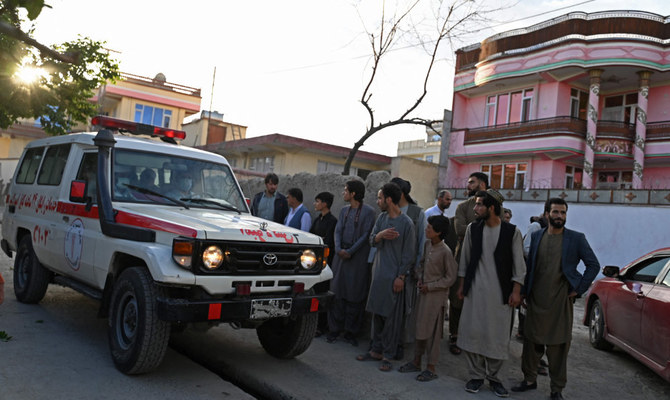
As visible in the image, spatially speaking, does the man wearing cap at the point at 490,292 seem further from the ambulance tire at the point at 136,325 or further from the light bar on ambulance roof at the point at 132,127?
the light bar on ambulance roof at the point at 132,127

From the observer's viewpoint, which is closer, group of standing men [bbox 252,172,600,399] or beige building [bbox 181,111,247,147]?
group of standing men [bbox 252,172,600,399]

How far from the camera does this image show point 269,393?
4.57 meters

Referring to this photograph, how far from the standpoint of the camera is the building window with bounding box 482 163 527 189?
22.9 meters

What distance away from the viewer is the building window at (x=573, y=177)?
22.3 metres

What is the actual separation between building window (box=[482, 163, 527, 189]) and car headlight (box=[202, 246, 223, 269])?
19.7 m

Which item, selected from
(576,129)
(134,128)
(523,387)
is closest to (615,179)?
(576,129)

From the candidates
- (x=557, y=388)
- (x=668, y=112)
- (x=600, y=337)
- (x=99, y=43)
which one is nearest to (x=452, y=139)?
(x=668, y=112)

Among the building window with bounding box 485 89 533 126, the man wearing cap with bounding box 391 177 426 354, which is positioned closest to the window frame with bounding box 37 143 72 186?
the man wearing cap with bounding box 391 177 426 354

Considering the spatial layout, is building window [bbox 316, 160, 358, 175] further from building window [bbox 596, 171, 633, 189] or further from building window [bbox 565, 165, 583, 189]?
building window [bbox 596, 171, 633, 189]

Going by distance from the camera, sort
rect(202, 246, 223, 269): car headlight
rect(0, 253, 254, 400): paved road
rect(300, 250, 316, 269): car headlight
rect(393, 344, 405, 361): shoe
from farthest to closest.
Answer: rect(393, 344, 405, 361): shoe < rect(300, 250, 316, 269): car headlight < rect(202, 246, 223, 269): car headlight < rect(0, 253, 254, 400): paved road

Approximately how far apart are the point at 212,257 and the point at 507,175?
21.0 metres

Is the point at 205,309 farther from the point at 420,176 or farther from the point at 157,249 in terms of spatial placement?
the point at 420,176

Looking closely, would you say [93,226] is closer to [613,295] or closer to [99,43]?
[613,295]

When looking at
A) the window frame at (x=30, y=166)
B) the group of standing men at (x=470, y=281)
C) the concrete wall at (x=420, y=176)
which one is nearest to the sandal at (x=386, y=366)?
the group of standing men at (x=470, y=281)
